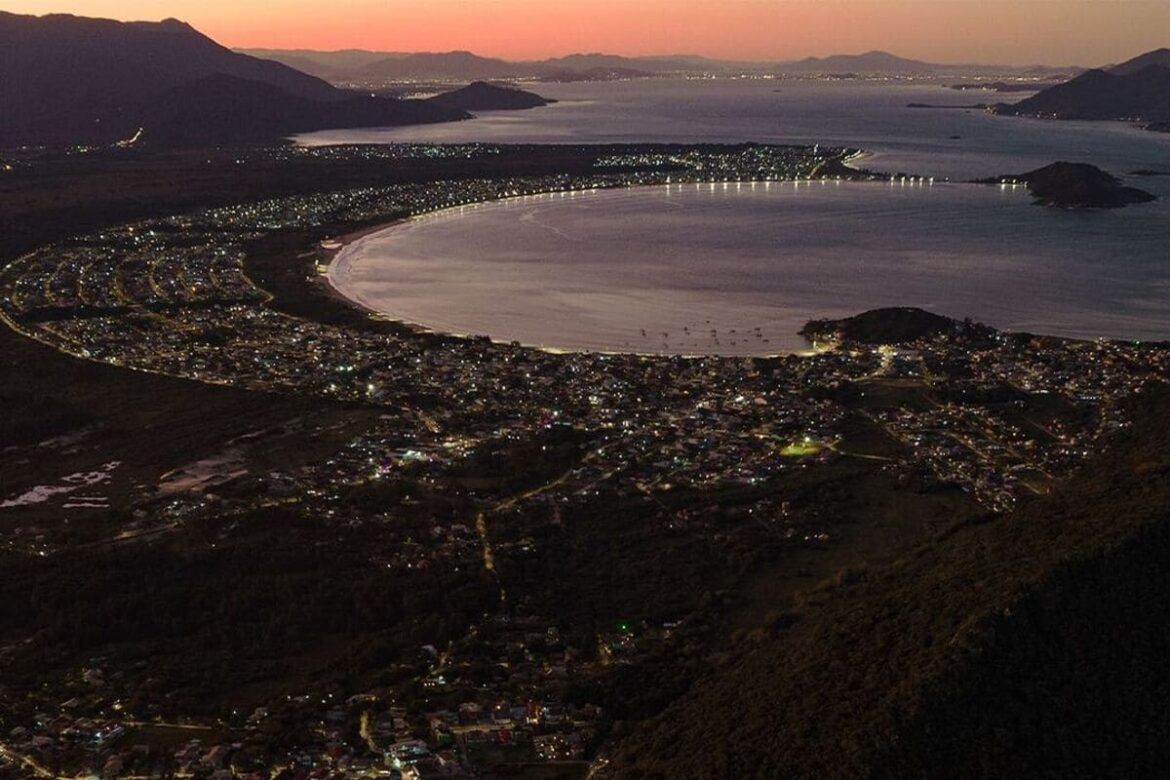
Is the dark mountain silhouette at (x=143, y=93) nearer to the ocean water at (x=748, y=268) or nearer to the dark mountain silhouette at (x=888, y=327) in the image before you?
the ocean water at (x=748, y=268)

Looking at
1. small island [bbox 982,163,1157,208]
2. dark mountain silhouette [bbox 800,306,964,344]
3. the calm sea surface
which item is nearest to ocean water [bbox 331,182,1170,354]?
the calm sea surface

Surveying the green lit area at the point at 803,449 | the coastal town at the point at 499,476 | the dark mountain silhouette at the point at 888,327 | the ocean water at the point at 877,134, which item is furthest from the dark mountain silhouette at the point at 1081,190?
the green lit area at the point at 803,449

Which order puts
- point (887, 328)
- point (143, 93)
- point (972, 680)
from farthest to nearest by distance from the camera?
point (143, 93)
point (887, 328)
point (972, 680)

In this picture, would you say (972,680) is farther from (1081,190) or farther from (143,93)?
(143,93)

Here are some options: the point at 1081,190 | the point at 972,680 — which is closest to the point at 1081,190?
the point at 1081,190

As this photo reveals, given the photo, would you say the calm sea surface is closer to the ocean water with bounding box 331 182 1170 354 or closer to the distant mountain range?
the ocean water with bounding box 331 182 1170 354
